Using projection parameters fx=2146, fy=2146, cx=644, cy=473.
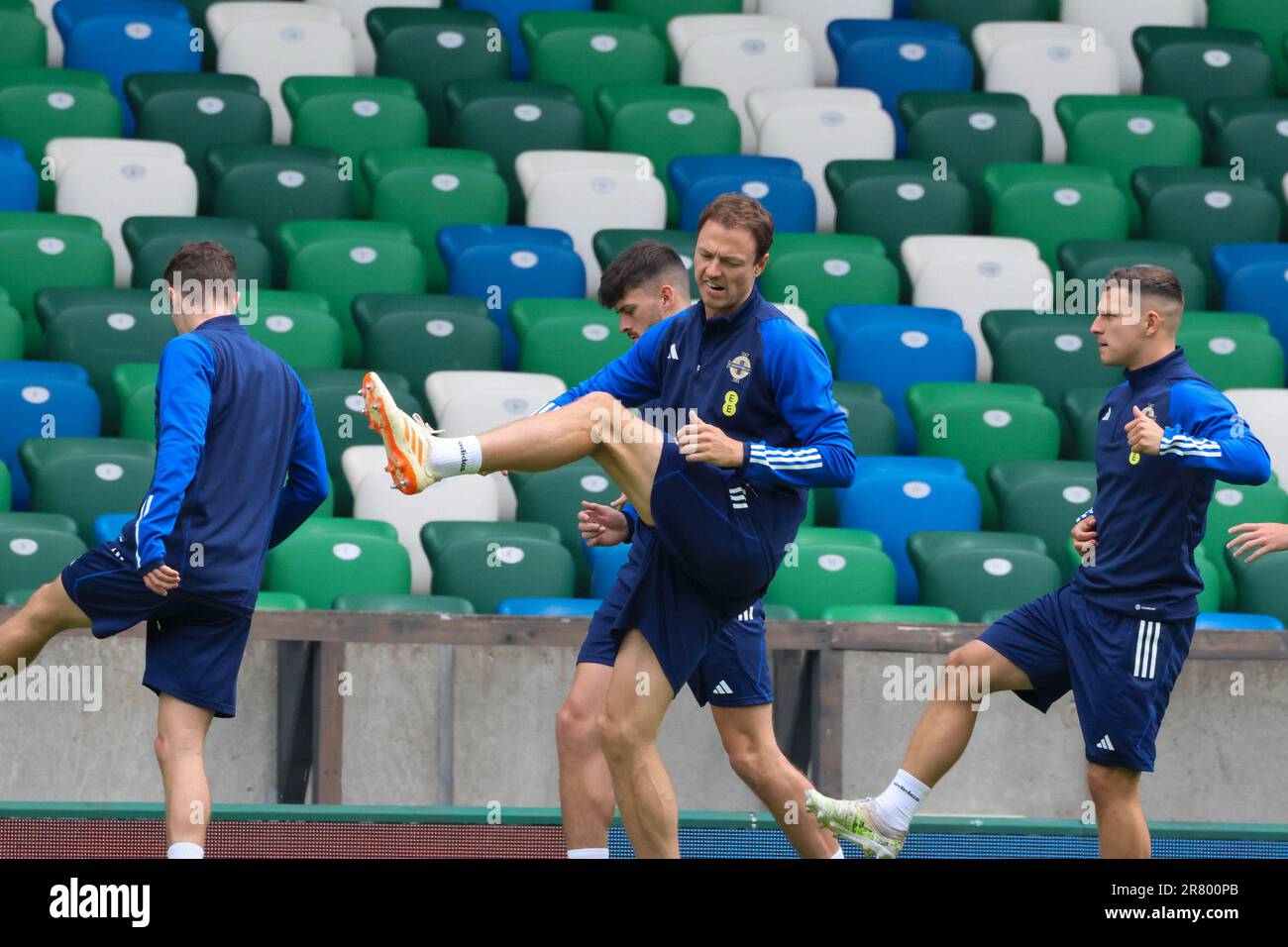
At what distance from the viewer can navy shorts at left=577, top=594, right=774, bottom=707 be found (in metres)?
5.63

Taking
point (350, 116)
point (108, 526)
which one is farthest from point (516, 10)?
point (108, 526)

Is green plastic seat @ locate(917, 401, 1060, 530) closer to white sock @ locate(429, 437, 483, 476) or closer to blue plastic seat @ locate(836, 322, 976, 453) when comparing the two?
blue plastic seat @ locate(836, 322, 976, 453)

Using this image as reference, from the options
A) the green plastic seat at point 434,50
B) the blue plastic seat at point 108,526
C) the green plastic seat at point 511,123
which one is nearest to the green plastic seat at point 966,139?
the green plastic seat at point 511,123

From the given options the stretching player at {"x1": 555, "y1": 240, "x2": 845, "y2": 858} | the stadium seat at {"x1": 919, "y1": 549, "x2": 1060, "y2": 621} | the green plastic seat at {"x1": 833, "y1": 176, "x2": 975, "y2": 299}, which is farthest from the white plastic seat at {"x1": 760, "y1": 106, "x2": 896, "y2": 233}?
the stretching player at {"x1": 555, "y1": 240, "x2": 845, "y2": 858}

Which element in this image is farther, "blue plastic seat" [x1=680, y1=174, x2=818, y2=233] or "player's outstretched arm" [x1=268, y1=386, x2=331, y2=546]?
"blue plastic seat" [x1=680, y1=174, x2=818, y2=233]

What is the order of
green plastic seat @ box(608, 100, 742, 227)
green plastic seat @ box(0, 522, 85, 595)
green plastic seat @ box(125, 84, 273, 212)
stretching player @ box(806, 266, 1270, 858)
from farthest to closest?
green plastic seat @ box(608, 100, 742, 227), green plastic seat @ box(125, 84, 273, 212), green plastic seat @ box(0, 522, 85, 595), stretching player @ box(806, 266, 1270, 858)

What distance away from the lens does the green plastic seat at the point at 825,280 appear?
9.27 metres

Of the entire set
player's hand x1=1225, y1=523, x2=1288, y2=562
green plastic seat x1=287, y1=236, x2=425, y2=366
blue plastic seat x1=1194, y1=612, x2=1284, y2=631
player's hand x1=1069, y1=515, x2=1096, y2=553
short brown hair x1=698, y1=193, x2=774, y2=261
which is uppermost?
short brown hair x1=698, y1=193, x2=774, y2=261

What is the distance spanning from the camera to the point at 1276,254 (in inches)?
389

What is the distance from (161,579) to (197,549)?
0.18 m

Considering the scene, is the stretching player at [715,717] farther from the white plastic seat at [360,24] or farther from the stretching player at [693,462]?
the white plastic seat at [360,24]

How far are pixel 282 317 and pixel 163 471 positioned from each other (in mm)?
3414

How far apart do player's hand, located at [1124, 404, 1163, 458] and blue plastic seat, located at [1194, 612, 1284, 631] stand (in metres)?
2.78
